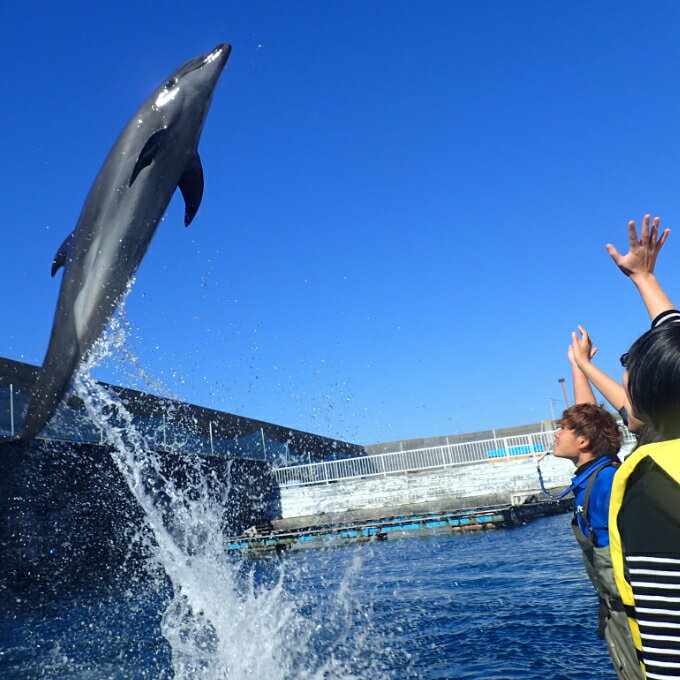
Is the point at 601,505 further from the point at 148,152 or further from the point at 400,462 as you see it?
the point at 400,462

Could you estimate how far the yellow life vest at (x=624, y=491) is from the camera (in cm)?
127

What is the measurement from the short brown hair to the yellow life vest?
2.28m

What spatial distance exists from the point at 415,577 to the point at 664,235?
380 inches

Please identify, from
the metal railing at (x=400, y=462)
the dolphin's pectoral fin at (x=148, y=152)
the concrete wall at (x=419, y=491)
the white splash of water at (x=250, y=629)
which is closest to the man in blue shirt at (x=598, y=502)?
the white splash of water at (x=250, y=629)

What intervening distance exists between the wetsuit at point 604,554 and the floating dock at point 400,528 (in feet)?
51.2

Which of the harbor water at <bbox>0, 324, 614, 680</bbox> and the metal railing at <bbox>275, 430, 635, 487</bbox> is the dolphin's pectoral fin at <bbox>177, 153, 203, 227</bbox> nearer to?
the harbor water at <bbox>0, 324, 614, 680</bbox>

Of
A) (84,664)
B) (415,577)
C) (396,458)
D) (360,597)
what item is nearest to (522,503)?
(396,458)

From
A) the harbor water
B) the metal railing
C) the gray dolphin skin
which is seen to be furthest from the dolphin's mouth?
the metal railing

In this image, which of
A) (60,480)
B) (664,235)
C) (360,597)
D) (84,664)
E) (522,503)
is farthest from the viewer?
(522,503)

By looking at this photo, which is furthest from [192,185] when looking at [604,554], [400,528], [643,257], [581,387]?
[400,528]

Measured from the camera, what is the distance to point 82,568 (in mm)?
16188

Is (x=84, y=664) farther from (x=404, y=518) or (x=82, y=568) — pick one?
(x=404, y=518)

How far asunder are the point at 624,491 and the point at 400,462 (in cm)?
2650

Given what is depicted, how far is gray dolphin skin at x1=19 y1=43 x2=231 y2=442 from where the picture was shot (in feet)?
17.0
